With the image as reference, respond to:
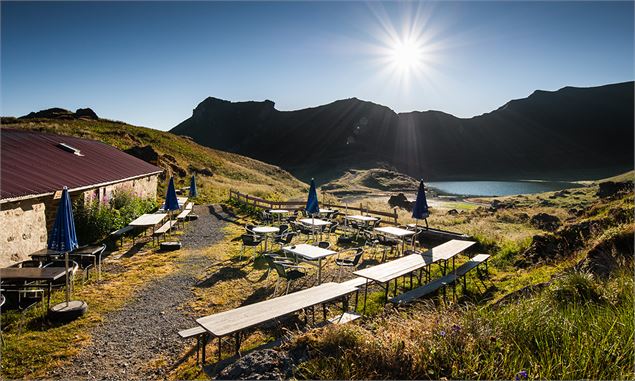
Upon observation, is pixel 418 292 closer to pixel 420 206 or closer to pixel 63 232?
pixel 420 206

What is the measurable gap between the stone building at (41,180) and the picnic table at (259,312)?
296 inches

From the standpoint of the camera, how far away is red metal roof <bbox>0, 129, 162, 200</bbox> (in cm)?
995

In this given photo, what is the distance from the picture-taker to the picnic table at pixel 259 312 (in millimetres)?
4445

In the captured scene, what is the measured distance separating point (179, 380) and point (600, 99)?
766 feet

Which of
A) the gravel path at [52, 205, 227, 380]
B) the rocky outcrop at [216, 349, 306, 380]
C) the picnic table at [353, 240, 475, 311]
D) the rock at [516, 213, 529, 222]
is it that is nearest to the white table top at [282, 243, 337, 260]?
the picnic table at [353, 240, 475, 311]

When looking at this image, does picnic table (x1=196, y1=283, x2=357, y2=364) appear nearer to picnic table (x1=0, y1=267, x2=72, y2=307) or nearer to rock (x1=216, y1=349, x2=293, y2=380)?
rock (x1=216, y1=349, x2=293, y2=380)

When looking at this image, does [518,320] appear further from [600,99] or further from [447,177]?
[600,99]

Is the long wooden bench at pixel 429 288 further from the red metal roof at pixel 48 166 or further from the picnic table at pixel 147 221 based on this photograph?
the red metal roof at pixel 48 166

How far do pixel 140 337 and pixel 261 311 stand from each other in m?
2.48

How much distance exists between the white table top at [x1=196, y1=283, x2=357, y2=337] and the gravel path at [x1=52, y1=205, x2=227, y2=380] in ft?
3.95

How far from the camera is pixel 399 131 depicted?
160 m

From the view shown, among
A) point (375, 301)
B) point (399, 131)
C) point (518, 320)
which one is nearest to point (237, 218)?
point (375, 301)

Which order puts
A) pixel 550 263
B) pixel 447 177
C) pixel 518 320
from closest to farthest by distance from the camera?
pixel 518 320, pixel 550 263, pixel 447 177

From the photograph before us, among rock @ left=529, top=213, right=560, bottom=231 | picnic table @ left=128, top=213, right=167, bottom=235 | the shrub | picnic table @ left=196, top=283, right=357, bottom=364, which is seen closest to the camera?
picnic table @ left=196, top=283, right=357, bottom=364
